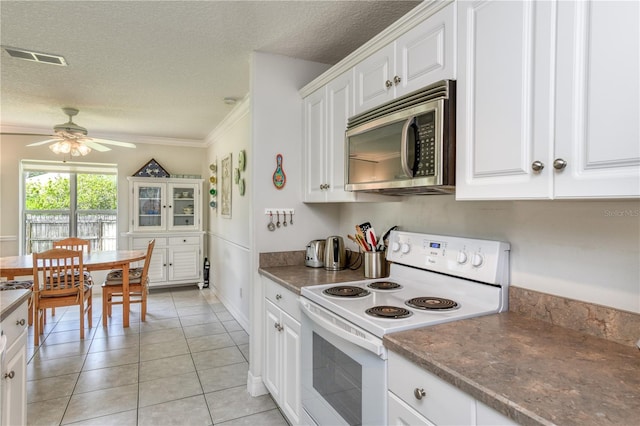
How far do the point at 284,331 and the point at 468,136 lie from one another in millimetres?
1413

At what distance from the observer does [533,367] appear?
3.14 ft

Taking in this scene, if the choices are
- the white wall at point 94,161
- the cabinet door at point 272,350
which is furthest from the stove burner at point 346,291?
the white wall at point 94,161

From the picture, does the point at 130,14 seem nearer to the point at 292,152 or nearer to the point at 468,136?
the point at 292,152

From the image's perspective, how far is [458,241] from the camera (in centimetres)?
165

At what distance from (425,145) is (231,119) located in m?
3.27

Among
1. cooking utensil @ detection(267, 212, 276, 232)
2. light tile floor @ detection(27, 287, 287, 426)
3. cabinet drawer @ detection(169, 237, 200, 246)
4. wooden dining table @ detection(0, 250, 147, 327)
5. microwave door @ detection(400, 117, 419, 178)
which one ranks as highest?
microwave door @ detection(400, 117, 419, 178)

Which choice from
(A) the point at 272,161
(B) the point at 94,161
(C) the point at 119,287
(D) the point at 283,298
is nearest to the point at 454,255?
(D) the point at 283,298

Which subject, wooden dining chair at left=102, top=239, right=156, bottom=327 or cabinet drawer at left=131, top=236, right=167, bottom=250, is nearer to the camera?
wooden dining chair at left=102, top=239, right=156, bottom=327

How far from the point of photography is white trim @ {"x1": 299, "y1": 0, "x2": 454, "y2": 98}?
1452 millimetres

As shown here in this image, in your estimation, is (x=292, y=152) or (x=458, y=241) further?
(x=292, y=152)

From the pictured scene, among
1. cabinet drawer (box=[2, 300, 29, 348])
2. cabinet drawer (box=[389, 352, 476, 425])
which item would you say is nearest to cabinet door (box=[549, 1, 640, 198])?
cabinet drawer (box=[389, 352, 476, 425])

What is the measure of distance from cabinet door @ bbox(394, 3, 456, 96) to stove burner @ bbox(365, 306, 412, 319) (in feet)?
2.99

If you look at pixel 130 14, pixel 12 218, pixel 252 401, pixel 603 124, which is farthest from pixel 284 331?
pixel 12 218

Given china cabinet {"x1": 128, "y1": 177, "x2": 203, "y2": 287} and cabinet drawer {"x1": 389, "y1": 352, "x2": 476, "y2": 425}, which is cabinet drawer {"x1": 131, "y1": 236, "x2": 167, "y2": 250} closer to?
china cabinet {"x1": 128, "y1": 177, "x2": 203, "y2": 287}
